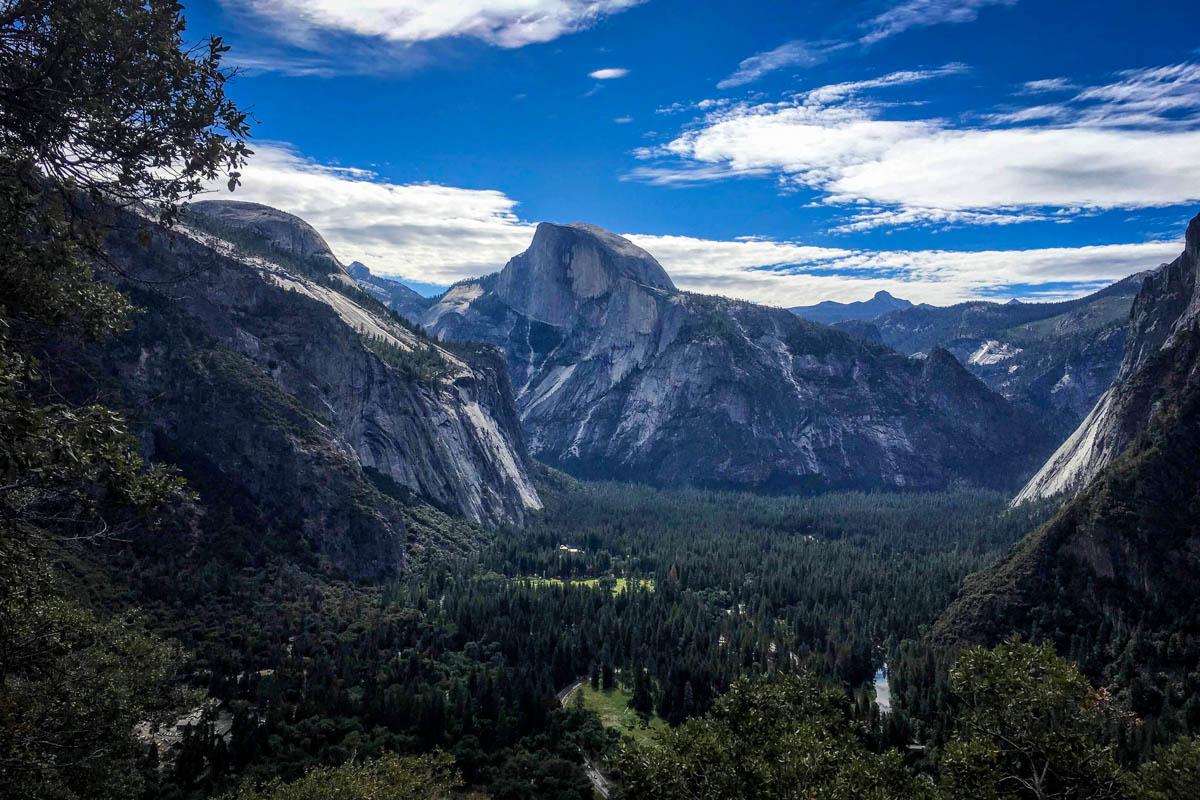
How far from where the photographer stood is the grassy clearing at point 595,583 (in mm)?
128625

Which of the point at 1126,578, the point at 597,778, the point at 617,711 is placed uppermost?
the point at 1126,578

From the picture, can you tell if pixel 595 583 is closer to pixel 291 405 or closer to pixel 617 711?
pixel 617 711

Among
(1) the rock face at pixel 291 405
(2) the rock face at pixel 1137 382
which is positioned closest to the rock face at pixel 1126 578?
(2) the rock face at pixel 1137 382

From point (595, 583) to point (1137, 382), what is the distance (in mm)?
113263

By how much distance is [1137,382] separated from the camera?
14350cm

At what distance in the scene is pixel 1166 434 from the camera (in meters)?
105

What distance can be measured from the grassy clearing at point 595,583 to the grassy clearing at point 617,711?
120 feet

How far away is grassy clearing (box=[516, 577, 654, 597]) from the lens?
129 m

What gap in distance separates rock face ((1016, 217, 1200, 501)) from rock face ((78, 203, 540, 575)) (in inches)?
5206

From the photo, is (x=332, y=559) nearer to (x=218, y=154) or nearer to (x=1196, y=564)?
(x=218, y=154)

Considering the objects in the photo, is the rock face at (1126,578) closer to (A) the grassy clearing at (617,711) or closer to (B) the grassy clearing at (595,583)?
(A) the grassy clearing at (617,711)

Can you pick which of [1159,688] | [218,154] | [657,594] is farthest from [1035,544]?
[218,154]

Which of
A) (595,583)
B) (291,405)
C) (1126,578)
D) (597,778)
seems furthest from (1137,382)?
(291,405)

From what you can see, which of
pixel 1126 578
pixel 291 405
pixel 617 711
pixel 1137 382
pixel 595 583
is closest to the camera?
pixel 617 711
